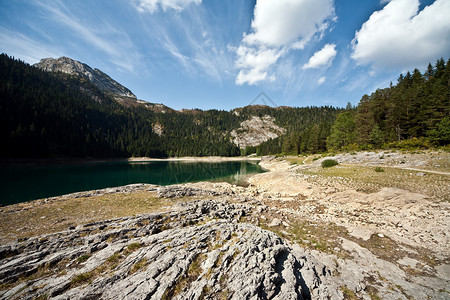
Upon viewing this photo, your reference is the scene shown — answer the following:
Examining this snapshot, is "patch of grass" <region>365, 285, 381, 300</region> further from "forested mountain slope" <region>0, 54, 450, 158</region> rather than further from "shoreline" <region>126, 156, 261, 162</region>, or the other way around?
"shoreline" <region>126, 156, 261, 162</region>

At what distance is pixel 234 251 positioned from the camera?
761 cm

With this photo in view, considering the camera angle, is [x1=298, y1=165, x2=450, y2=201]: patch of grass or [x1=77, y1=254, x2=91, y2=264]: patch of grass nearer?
[x1=77, y1=254, x2=91, y2=264]: patch of grass

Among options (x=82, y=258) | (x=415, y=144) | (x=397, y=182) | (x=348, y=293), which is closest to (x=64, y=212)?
(x=82, y=258)

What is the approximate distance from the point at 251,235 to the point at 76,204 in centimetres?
1856

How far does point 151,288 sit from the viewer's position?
5.48 m

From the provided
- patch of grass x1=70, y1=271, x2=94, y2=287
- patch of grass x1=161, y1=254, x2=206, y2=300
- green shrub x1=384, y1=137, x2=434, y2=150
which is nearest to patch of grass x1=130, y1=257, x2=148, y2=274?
patch of grass x1=70, y1=271, x2=94, y2=287

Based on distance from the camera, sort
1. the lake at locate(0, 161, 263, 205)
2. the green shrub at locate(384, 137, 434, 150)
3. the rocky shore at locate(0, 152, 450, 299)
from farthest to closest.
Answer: the green shrub at locate(384, 137, 434, 150) < the lake at locate(0, 161, 263, 205) < the rocky shore at locate(0, 152, 450, 299)

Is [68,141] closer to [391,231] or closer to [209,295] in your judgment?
[209,295]

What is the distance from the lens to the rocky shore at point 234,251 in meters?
5.82

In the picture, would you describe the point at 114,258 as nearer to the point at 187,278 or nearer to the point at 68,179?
the point at 187,278

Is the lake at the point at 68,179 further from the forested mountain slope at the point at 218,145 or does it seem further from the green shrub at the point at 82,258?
the forested mountain slope at the point at 218,145

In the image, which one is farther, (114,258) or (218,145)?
(218,145)

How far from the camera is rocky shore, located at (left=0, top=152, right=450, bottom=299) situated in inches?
229

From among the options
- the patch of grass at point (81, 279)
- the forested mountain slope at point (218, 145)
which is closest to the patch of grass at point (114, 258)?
the patch of grass at point (81, 279)
